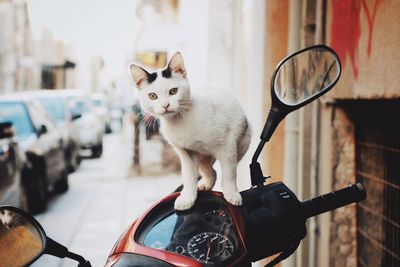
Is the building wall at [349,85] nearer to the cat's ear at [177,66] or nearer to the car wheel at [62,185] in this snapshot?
the cat's ear at [177,66]

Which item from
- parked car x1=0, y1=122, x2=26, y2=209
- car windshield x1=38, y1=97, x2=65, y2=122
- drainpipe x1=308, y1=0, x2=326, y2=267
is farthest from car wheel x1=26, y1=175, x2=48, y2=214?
drainpipe x1=308, y1=0, x2=326, y2=267

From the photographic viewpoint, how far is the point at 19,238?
4.61ft

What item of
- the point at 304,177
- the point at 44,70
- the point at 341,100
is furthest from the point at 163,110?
the point at 44,70

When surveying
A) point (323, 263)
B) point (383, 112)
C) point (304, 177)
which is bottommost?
point (323, 263)

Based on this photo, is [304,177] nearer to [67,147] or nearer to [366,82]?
[366,82]

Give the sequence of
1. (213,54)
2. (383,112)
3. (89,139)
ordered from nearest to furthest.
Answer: (383,112) < (213,54) < (89,139)

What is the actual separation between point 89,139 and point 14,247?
1367 centimetres

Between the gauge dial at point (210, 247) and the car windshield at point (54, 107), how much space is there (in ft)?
34.4

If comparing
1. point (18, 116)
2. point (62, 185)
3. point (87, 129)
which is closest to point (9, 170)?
point (18, 116)

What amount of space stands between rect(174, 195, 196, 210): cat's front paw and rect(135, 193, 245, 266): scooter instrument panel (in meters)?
0.02

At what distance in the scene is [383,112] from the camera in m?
3.35

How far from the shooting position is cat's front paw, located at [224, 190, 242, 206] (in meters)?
1.60

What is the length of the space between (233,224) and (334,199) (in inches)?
13.1

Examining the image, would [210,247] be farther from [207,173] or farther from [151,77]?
[151,77]
